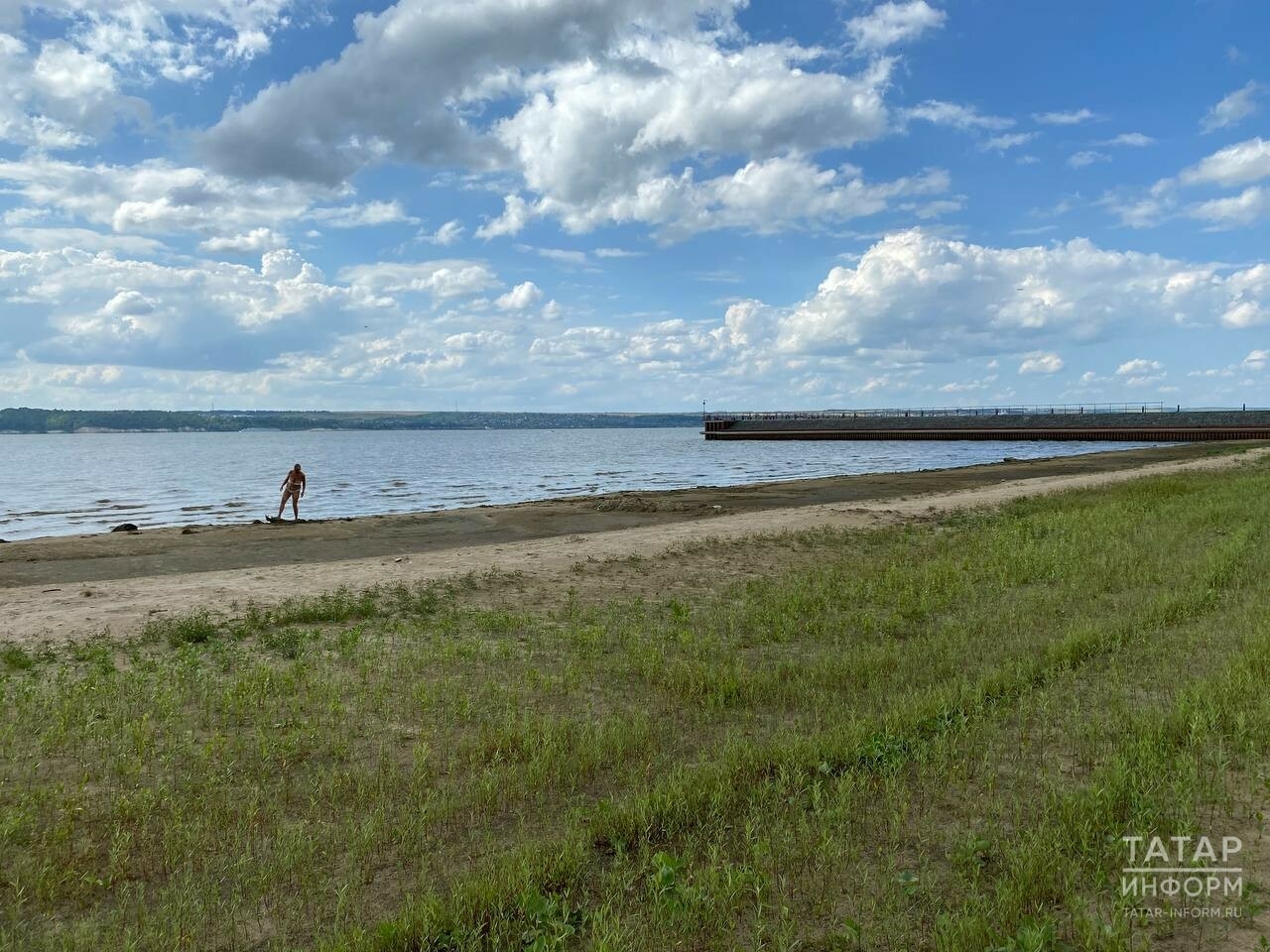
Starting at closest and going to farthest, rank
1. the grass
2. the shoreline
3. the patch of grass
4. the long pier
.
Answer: the grass → the patch of grass → the shoreline → the long pier

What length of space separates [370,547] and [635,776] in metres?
17.6

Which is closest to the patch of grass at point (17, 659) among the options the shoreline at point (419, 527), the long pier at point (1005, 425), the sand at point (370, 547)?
the sand at point (370, 547)

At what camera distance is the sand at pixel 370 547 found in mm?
14086

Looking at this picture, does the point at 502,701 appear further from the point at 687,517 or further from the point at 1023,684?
the point at 687,517

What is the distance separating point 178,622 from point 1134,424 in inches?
5383

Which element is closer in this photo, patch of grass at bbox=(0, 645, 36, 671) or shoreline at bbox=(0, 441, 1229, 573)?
patch of grass at bbox=(0, 645, 36, 671)

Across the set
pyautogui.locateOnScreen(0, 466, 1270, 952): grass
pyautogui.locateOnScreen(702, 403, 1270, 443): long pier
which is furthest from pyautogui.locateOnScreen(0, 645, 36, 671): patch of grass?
pyautogui.locateOnScreen(702, 403, 1270, 443): long pier

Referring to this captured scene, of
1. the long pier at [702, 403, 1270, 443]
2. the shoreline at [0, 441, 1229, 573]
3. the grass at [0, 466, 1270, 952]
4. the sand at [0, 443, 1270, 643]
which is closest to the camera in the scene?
the grass at [0, 466, 1270, 952]

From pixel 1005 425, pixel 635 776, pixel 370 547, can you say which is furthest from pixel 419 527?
pixel 1005 425

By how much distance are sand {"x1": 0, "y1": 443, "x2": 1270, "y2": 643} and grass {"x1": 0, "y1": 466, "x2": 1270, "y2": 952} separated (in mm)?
2735

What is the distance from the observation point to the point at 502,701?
8.46 meters

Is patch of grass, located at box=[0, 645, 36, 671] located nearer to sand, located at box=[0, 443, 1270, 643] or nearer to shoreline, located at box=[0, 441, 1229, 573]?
sand, located at box=[0, 443, 1270, 643]

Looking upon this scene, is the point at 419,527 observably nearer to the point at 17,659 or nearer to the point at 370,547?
the point at 370,547

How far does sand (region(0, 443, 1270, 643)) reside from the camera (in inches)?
555
